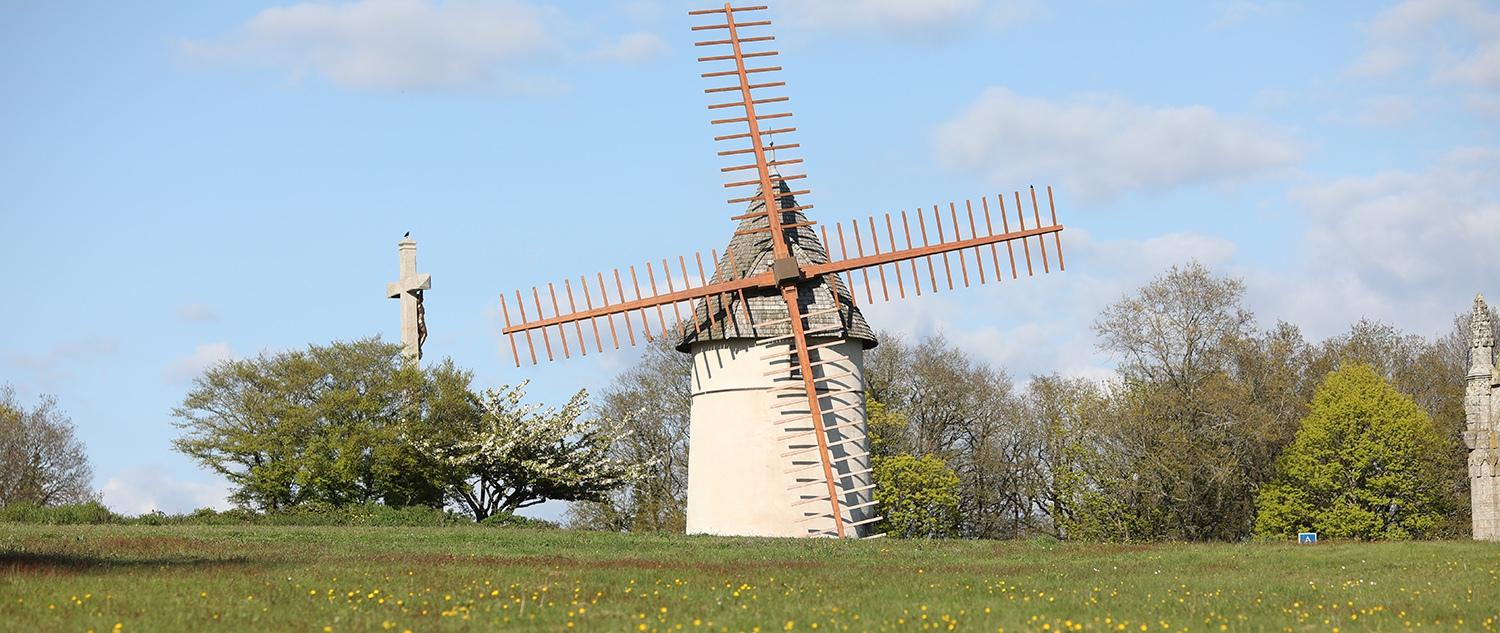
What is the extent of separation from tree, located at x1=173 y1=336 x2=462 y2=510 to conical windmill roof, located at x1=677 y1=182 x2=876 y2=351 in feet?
31.2

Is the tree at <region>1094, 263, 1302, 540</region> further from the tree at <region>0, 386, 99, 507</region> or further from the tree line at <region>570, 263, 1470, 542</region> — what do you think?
the tree at <region>0, 386, 99, 507</region>

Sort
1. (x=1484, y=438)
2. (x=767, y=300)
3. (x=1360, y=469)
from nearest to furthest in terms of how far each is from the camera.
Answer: (x=1484, y=438) < (x=767, y=300) < (x=1360, y=469)

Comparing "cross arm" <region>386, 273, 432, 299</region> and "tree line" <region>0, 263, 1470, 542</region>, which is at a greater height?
"cross arm" <region>386, 273, 432, 299</region>

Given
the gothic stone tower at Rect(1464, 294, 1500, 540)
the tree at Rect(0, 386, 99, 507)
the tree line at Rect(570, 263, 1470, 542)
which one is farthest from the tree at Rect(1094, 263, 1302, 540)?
the tree at Rect(0, 386, 99, 507)

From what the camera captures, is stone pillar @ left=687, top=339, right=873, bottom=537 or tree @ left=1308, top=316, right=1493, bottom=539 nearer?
stone pillar @ left=687, top=339, right=873, bottom=537

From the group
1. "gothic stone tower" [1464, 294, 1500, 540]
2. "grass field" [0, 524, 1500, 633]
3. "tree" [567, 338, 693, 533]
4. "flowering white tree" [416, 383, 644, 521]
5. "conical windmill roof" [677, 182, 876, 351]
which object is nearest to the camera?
"grass field" [0, 524, 1500, 633]

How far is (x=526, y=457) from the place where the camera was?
38.7 meters

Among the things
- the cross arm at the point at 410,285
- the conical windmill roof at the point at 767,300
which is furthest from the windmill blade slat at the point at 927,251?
the cross arm at the point at 410,285

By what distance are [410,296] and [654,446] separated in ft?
50.8

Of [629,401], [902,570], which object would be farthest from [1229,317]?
[902,570]

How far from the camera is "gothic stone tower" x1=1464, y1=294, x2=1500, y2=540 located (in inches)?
1135

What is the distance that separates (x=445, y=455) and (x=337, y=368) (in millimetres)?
3692

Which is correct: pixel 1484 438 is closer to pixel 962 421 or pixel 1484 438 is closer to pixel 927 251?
pixel 927 251

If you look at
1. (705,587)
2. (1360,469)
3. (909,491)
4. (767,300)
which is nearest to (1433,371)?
(1360,469)
